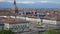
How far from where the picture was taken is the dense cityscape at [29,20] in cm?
580

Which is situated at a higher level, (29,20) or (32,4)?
A: (32,4)

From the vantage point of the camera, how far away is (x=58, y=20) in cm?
591

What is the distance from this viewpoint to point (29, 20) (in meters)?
5.84

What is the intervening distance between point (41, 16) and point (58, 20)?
0.51m

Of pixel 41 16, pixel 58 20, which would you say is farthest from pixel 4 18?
pixel 58 20

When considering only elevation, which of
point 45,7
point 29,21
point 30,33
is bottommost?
point 30,33

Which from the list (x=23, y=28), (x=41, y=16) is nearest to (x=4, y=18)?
(x=23, y=28)

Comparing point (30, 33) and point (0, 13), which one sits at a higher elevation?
point (0, 13)

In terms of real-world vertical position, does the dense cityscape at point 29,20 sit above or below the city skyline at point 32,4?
below

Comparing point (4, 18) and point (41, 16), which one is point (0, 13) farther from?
point (41, 16)

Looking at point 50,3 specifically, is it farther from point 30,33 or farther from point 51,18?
point 30,33

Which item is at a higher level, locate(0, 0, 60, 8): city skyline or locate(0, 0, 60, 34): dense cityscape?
locate(0, 0, 60, 8): city skyline

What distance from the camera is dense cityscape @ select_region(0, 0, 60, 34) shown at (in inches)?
228

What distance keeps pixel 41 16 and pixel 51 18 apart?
0.30 metres
